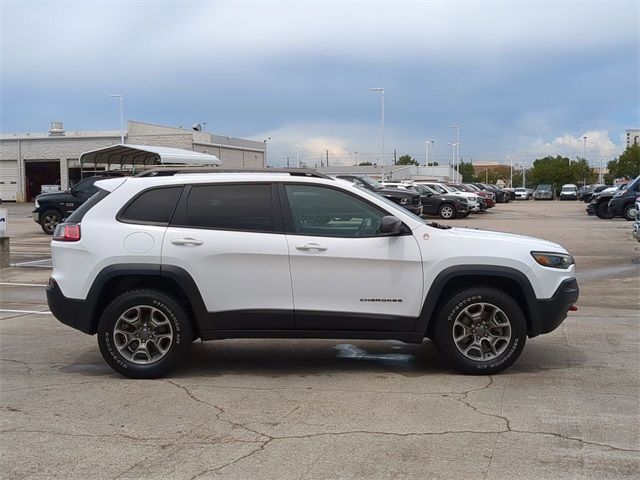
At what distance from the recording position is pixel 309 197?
244 inches

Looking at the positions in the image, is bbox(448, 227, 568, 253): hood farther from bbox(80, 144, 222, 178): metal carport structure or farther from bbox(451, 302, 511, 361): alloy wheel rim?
bbox(80, 144, 222, 178): metal carport structure

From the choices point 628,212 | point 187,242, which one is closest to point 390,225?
point 187,242

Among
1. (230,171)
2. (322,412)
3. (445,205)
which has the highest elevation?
(230,171)

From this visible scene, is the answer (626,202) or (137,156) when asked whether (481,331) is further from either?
(626,202)

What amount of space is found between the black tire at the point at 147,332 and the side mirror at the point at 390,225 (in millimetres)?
1932

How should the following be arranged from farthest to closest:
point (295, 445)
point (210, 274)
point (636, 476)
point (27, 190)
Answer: point (27, 190) → point (210, 274) → point (295, 445) → point (636, 476)

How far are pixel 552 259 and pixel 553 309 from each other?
45 centimetres

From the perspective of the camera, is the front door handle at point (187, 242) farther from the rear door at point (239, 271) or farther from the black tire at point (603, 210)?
the black tire at point (603, 210)

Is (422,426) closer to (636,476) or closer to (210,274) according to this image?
(636,476)

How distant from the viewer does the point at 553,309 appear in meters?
6.07

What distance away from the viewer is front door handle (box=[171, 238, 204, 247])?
6.01m

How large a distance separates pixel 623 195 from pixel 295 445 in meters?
26.6

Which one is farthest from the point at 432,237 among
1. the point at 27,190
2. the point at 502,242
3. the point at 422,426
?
the point at 27,190

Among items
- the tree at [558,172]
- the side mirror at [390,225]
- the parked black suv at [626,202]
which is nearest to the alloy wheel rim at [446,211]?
the parked black suv at [626,202]
